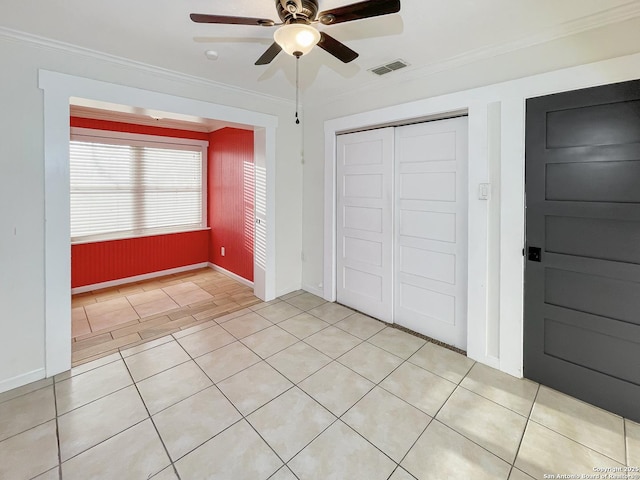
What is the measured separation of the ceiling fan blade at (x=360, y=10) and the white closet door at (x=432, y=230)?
1.55m

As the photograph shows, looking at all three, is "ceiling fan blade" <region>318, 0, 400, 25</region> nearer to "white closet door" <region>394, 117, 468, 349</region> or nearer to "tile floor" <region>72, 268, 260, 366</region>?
"white closet door" <region>394, 117, 468, 349</region>

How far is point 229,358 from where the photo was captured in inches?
104

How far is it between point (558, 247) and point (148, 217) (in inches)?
213

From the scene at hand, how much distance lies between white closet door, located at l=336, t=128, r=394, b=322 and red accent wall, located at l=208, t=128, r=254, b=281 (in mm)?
1510

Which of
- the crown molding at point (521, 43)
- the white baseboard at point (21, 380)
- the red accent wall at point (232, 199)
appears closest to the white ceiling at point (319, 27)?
the crown molding at point (521, 43)

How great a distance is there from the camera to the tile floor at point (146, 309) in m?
2.98

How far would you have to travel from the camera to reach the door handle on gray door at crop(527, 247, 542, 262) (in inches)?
88.2

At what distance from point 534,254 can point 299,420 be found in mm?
2074

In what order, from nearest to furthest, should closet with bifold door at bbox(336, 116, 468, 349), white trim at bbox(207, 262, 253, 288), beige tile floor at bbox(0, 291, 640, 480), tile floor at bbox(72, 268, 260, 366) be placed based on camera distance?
beige tile floor at bbox(0, 291, 640, 480) → closet with bifold door at bbox(336, 116, 468, 349) → tile floor at bbox(72, 268, 260, 366) → white trim at bbox(207, 262, 253, 288)

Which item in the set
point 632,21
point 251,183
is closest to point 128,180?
point 251,183

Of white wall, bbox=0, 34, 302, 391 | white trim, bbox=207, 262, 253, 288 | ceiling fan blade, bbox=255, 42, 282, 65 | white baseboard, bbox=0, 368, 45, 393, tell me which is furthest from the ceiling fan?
white trim, bbox=207, 262, 253, 288

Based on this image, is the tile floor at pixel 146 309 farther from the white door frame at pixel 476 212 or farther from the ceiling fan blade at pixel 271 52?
the ceiling fan blade at pixel 271 52

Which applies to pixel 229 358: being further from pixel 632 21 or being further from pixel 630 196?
pixel 632 21

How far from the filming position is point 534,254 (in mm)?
2262
